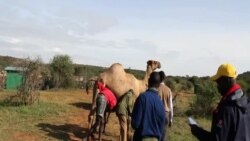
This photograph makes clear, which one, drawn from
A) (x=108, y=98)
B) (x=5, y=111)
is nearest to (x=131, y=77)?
(x=108, y=98)

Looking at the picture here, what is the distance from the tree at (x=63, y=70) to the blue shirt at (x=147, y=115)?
83.6 ft

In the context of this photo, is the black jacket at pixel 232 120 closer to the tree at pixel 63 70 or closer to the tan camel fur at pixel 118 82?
the tan camel fur at pixel 118 82

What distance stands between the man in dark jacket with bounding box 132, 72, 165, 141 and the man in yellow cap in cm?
182

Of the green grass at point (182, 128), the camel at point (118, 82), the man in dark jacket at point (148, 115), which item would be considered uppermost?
the camel at point (118, 82)

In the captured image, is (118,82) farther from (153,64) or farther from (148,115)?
(148,115)

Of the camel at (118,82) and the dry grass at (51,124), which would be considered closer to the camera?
the dry grass at (51,124)

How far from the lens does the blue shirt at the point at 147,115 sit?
706 centimetres

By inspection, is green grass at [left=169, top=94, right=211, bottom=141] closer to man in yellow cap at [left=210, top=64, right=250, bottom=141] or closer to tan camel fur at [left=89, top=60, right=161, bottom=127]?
tan camel fur at [left=89, top=60, right=161, bottom=127]

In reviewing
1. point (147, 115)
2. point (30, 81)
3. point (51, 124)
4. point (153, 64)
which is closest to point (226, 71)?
point (147, 115)

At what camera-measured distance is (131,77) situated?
14.9 metres

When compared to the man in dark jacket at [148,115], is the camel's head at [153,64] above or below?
above

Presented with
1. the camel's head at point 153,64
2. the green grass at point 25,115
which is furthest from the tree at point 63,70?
the camel's head at point 153,64

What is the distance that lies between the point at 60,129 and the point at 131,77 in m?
2.62

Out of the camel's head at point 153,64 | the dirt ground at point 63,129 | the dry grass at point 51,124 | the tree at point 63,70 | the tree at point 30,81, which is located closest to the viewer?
the dirt ground at point 63,129
